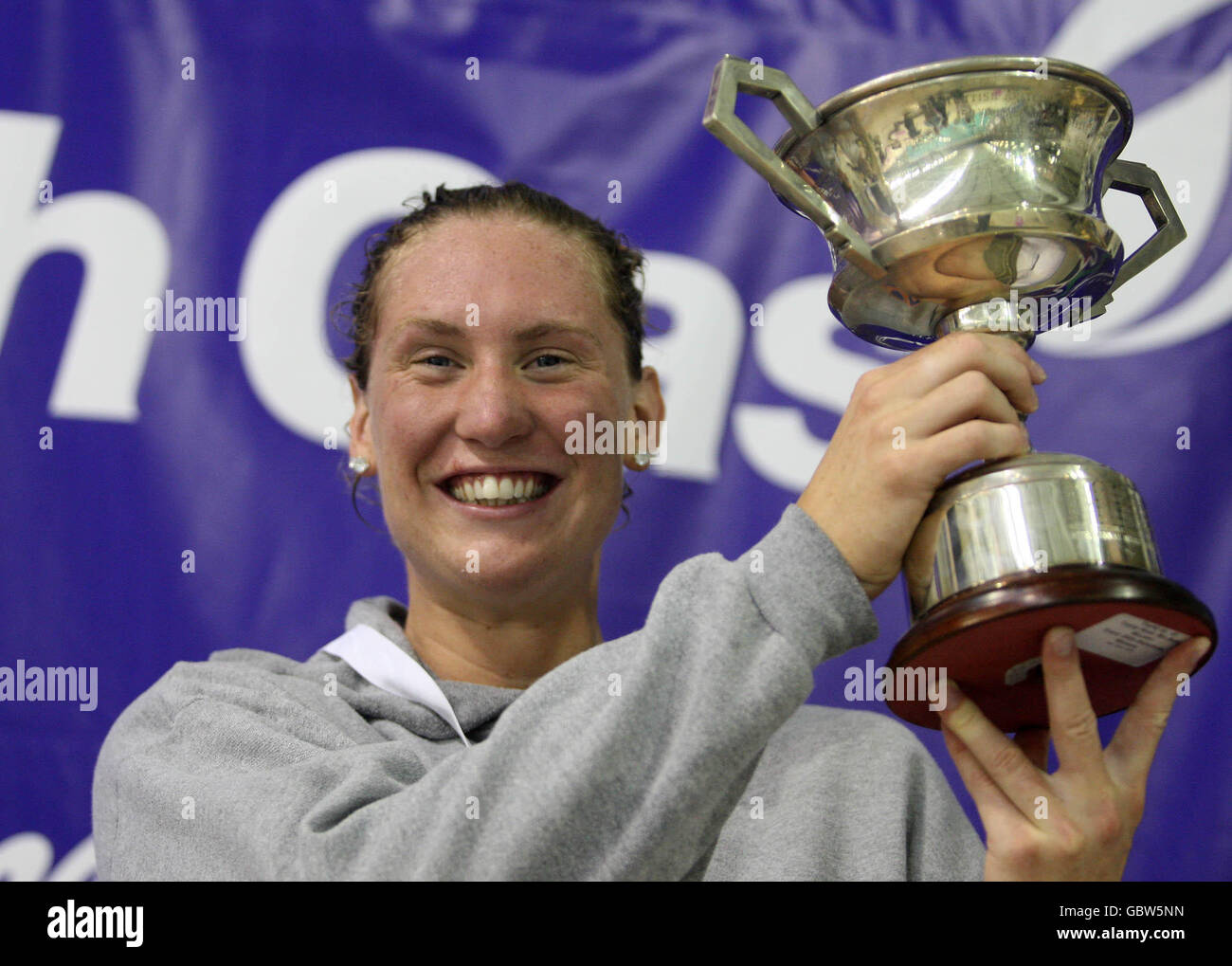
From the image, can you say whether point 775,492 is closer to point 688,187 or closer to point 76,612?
point 688,187

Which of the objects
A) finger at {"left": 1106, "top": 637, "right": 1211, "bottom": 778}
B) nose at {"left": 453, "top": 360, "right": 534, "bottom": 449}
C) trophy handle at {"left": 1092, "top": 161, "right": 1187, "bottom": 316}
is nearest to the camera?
finger at {"left": 1106, "top": 637, "right": 1211, "bottom": 778}

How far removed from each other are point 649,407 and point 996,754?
0.88 metres

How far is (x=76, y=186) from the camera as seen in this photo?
6.43 feet

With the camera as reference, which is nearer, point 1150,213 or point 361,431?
point 1150,213

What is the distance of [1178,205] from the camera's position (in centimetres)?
195

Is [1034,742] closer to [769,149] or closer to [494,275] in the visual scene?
[769,149]

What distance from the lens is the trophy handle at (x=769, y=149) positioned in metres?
0.98

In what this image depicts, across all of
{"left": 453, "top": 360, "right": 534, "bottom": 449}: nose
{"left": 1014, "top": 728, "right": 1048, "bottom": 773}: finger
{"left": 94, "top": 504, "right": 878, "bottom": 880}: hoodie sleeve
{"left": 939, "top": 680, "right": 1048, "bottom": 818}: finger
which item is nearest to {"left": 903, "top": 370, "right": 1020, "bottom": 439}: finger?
{"left": 94, "top": 504, "right": 878, "bottom": 880}: hoodie sleeve

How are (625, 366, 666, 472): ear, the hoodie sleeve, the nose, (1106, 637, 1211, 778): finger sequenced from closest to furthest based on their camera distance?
the hoodie sleeve, (1106, 637, 1211, 778): finger, the nose, (625, 366, 666, 472): ear

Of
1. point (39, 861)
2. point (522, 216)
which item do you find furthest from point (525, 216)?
point (39, 861)

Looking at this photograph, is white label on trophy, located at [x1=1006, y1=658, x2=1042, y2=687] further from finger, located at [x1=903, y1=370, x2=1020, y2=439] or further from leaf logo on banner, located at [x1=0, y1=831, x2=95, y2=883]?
leaf logo on banner, located at [x1=0, y1=831, x2=95, y2=883]

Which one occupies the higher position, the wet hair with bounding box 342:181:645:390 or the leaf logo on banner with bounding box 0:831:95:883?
the wet hair with bounding box 342:181:645:390

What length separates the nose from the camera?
145 cm

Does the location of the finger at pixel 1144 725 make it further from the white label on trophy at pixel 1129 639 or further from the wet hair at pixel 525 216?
the wet hair at pixel 525 216
